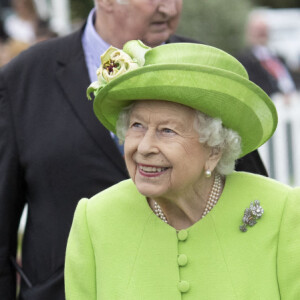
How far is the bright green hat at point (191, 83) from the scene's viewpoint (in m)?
3.06

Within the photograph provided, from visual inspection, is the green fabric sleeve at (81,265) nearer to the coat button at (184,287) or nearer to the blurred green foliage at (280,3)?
the coat button at (184,287)

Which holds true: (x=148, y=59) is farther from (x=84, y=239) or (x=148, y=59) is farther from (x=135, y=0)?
(x=135, y=0)

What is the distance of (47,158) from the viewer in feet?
13.7

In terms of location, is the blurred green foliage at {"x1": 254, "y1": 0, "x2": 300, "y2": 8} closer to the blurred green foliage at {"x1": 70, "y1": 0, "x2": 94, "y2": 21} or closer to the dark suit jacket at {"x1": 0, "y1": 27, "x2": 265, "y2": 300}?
the blurred green foliage at {"x1": 70, "y1": 0, "x2": 94, "y2": 21}

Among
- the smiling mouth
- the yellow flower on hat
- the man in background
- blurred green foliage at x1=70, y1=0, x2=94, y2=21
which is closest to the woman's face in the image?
the smiling mouth

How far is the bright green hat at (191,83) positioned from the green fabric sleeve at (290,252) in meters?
0.31

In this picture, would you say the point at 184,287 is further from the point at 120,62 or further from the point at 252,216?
the point at 120,62

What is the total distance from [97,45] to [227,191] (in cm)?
132

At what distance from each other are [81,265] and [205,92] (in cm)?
87

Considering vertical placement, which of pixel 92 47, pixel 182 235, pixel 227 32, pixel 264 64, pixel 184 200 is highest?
pixel 92 47

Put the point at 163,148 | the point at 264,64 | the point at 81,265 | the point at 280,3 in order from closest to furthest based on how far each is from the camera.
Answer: the point at 163,148, the point at 81,265, the point at 264,64, the point at 280,3

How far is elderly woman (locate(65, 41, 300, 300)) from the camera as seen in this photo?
10.3 feet

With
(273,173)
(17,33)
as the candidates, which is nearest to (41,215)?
(273,173)

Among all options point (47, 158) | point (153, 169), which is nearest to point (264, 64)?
point (47, 158)
